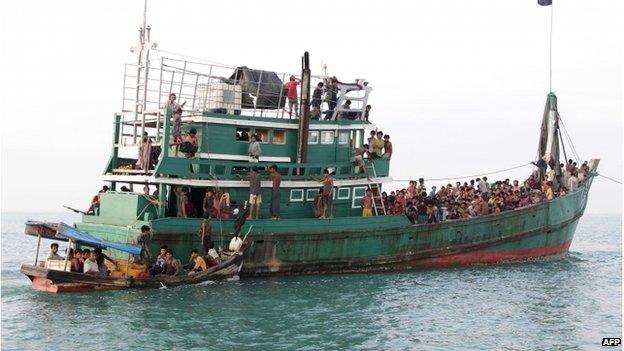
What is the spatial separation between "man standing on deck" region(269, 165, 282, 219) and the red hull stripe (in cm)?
524

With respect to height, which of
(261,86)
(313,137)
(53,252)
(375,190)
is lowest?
(53,252)

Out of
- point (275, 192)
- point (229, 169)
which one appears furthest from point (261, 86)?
point (275, 192)

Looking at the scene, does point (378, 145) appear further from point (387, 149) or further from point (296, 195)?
point (296, 195)

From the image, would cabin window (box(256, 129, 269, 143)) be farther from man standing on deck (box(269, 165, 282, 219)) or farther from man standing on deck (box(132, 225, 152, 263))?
man standing on deck (box(132, 225, 152, 263))

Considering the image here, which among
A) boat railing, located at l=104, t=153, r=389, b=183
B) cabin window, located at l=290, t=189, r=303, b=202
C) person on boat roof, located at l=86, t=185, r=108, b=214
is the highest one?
boat railing, located at l=104, t=153, r=389, b=183

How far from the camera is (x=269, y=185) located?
83.5ft

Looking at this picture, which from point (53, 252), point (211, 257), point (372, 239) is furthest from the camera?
point (372, 239)

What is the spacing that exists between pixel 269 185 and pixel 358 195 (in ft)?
11.5

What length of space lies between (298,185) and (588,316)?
9.24 m

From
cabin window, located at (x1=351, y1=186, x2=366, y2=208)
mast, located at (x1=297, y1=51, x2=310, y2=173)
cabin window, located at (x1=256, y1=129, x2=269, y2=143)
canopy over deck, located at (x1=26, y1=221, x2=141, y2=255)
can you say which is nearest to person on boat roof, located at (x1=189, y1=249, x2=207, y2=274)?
canopy over deck, located at (x1=26, y1=221, x2=141, y2=255)

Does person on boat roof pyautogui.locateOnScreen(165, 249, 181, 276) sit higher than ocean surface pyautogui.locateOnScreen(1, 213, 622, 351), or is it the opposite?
person on boat roof pyautogui.locateOnScreen(165, 249, 181, 276)

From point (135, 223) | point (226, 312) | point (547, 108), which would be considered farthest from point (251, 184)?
point (547, 108)

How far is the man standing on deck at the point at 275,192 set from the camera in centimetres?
2500

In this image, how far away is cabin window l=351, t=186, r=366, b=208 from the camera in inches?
1080
